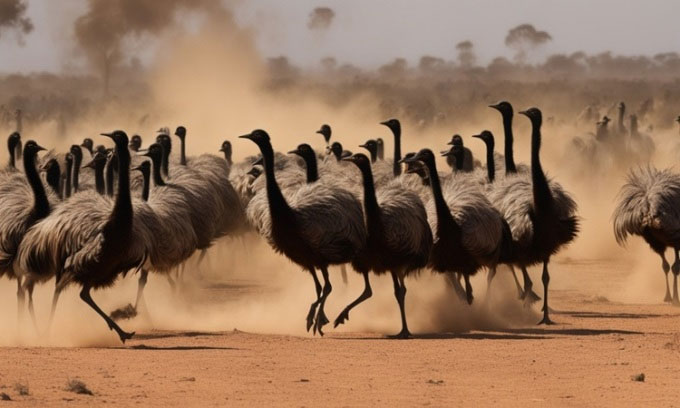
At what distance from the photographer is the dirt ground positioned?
10148mm

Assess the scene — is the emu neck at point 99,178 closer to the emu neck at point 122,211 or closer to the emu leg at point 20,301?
the emu leg at point 20,301

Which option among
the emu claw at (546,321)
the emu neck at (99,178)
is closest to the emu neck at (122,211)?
the emu claw at (546,321)

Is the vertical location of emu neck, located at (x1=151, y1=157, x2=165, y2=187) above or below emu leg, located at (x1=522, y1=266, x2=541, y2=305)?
above

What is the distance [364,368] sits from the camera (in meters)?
11.6

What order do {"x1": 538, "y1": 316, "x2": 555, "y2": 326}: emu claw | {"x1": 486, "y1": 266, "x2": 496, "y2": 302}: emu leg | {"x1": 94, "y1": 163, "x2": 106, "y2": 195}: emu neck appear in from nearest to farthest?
{"x1": 538, "y1": 316, "x2": 555, "y2": 326}: emu claw < {"x1": 486, "y1": 266, "x2": 496, "y2": 302}: emu leg < {"x1": 94, "y1": 163, "x2": 106, "y2": 195}: emu neck

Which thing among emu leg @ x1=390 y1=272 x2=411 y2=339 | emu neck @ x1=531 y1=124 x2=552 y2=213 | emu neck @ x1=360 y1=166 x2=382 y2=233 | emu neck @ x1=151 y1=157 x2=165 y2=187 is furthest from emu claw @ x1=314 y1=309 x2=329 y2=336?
emu neck @ x1=151 y1=157 x2=165 y2=187

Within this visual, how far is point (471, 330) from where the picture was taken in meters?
15.3

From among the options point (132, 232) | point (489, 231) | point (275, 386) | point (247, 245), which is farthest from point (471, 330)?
point (247, 245)

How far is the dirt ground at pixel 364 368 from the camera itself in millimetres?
10148

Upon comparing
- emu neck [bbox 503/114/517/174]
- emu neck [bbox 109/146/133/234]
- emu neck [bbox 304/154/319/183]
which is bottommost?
emu neck [bbox 109/146/133/234]

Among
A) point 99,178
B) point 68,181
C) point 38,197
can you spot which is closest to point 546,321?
point 38,197

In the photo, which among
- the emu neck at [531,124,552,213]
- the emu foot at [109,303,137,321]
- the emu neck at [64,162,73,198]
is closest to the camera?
the emu foot at [109,303,137,321]

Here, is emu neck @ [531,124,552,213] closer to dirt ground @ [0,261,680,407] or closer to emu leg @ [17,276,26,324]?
dirt ground @ [0,261,680,407]

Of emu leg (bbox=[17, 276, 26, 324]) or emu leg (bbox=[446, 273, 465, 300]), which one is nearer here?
emu leg (bbox=[17, 276, 26, 324])
